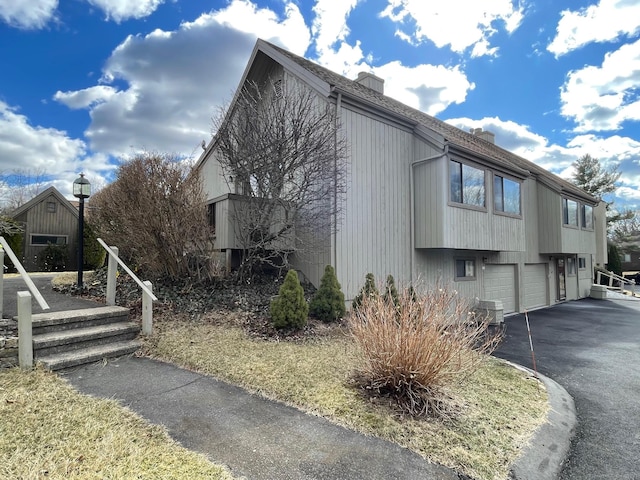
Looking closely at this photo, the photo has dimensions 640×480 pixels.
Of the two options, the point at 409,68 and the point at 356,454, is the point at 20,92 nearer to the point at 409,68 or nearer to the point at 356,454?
the point at 409,68

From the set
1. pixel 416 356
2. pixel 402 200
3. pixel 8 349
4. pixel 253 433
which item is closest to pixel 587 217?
pixel 402 200

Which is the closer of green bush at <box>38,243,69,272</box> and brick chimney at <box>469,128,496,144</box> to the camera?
green bush at <box>38,243,69,272</box>

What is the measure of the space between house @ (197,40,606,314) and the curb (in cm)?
493

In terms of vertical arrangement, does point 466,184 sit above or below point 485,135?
below

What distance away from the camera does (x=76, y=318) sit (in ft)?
17.9

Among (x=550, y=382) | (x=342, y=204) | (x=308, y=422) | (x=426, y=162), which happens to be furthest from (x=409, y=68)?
(x=308, y=422)

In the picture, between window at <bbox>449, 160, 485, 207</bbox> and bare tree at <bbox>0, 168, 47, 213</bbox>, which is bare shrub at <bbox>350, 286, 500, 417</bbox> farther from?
bare tree at <bbox>0, 168, 47, 213</bbox>

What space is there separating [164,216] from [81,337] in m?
3.27

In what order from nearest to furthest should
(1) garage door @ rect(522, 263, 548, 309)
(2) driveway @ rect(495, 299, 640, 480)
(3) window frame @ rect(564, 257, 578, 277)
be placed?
(2) driveway @ rect(495, 299, 640, 480)
(1) garage door @ rect(522, 263, 548, 309)
(3) window frame @ rect(564, 257, 578, 277)

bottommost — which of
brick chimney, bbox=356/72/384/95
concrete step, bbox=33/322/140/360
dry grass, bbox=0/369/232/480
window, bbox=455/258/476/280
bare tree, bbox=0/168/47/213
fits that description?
dry grass, bbox=0/369/232/480

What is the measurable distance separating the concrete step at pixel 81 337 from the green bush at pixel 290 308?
2437 mm

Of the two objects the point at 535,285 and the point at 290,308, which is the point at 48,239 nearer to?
the point at 290,308

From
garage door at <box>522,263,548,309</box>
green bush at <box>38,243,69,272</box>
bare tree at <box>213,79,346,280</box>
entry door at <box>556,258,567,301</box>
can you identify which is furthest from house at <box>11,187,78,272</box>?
entry door at <box>556,258,567,301</box>

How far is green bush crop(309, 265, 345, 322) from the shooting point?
7426mm
